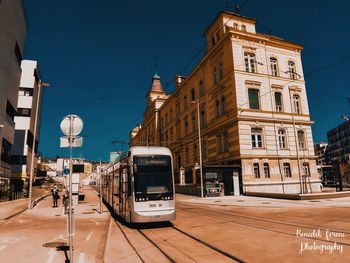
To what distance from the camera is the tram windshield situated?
454 inches

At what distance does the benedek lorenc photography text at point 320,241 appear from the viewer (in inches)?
294

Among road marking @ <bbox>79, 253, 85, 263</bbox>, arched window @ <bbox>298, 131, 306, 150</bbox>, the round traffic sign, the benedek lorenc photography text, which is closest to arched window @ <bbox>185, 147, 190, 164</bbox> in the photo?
arched window @ <bbox>298, 131, 306, 150</bbox>

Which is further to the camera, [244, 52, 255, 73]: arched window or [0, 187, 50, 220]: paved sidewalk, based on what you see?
[244, 52, 255, 73]: arched window

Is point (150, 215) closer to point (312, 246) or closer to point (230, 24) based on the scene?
point (312, 246)

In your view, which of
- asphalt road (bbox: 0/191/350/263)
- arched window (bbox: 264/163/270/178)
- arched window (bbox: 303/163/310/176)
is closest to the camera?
asphalt road (bbox: 0/191/350/263)

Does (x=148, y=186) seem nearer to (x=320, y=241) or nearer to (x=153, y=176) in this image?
(x=153, y=176)

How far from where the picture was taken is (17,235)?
10906 millimetres

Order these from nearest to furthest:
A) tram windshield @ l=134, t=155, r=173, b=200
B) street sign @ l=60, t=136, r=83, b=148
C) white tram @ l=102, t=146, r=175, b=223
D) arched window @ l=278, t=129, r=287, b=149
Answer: street sign @ l=60, t=136, r=83, b=148 < white tram @ l=102, t=146, r=175, b=223 < tram windshield @ l=134, t=155, r=173, b=200 < arched window @ l=278, t=129, r=287, b=149

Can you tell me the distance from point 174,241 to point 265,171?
78.9 feet

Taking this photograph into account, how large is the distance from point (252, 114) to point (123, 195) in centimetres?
2194

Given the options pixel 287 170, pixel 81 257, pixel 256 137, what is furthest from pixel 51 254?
pixel 287 170

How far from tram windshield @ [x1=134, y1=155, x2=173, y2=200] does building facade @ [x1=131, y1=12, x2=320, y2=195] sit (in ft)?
58.7

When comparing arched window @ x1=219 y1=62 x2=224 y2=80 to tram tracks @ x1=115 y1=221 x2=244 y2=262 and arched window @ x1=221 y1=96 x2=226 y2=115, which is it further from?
tram tracks @ x1=115 y1=221 x2=244 y2=262

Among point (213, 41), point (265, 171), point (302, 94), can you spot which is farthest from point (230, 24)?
point (265, 171)
